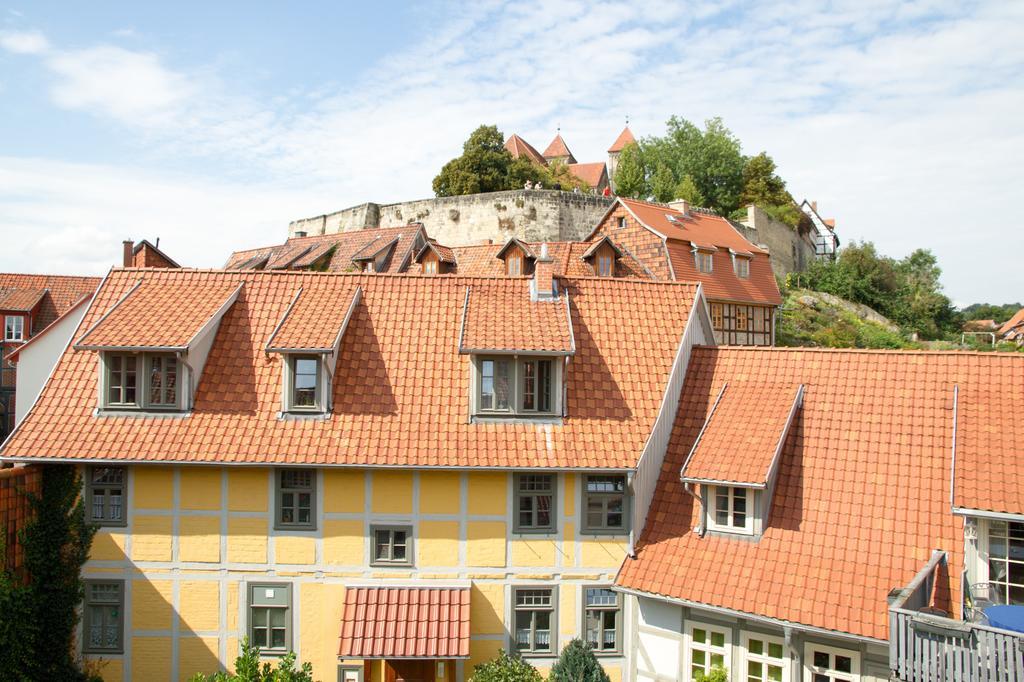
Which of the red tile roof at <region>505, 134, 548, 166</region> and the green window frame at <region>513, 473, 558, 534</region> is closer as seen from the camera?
the green window frame at <region>513, 473, 558, 534</region>

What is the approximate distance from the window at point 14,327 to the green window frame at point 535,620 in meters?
31.1

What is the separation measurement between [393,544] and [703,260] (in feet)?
74.9

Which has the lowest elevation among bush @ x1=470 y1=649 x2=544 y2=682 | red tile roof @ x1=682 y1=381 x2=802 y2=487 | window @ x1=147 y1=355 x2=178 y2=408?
bush @ x1=470 y1=649 x2=544 y2=682

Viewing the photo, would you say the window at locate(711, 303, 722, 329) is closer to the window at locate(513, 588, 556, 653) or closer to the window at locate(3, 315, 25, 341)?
the window at locate(513, 588, 556, 653)

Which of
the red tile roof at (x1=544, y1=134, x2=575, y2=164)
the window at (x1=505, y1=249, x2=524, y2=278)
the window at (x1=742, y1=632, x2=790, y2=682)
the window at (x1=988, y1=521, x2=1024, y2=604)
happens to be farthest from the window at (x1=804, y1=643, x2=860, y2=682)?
the red tile roof at (x1=544, y1=134, x2=575, y2=164)

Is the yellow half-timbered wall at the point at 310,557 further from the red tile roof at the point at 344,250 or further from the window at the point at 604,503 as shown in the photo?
the red tile roof at the point at 344,250

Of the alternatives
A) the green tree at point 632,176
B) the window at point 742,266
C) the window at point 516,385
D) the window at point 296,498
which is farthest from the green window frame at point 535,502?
the green tree at point 632,176

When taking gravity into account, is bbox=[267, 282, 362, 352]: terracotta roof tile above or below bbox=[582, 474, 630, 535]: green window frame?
above

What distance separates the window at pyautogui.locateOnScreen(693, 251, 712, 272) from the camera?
3216cm

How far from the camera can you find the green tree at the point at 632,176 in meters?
57.1

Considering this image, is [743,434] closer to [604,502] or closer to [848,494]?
[848,494]

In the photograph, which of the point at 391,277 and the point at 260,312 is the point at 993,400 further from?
the point at 260,312

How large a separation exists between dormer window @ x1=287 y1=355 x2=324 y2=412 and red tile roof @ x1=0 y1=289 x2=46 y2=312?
27528 millimetres

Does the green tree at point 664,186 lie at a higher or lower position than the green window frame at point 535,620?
higher
